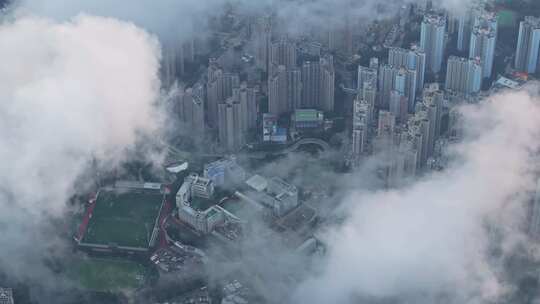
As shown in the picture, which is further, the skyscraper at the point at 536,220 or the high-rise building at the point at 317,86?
the high-rise building at the point at 317,86

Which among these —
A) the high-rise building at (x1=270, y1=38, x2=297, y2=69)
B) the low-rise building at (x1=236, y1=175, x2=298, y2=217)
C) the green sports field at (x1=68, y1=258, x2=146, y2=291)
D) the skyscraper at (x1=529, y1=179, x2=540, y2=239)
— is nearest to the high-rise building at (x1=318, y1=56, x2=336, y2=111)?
the high-rise building at (x1=270, y1=38, x2=297, y2=69)

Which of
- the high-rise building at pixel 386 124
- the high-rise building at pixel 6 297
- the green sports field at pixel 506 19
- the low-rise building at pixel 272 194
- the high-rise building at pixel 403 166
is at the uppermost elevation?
the green sports field at pixel 506 19

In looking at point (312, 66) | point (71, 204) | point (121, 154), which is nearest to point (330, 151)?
point (312, 66)

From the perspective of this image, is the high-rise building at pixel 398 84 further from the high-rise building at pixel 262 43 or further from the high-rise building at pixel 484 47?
the high-rise building at pixel 262 43

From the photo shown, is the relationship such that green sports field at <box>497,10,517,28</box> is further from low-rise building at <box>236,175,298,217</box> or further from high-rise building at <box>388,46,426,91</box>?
low-rise building at <box>236,175,298,217</box>

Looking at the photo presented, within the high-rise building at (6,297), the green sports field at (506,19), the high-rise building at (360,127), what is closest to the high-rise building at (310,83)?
the high-rise building at (360,127)

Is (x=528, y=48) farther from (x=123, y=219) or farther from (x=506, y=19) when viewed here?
(x=123, y=219)

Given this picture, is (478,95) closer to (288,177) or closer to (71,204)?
(288,177)

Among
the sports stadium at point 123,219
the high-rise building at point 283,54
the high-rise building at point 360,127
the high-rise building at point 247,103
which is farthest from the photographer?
the high-rise building at point 283,54
